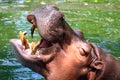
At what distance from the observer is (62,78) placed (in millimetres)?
4008

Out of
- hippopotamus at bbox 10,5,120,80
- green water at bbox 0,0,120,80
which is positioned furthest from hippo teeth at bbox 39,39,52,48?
green water at bbox 0,0,120,80

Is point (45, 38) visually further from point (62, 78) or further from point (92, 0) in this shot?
point (92, 0)

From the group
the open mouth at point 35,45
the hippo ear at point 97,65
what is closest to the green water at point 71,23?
the open mouth at point 35,45

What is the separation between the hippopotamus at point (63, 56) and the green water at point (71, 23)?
2737 mm

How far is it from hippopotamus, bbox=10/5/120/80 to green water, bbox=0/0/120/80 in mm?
2737

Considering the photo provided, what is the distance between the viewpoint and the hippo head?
395cm

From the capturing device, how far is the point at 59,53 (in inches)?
158

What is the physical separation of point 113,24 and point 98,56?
21.1ft

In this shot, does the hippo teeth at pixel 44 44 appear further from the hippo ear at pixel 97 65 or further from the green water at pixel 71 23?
the green water at pixel 71 23

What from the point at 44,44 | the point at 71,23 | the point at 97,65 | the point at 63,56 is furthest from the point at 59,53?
the point at 71,23

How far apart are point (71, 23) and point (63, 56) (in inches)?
239

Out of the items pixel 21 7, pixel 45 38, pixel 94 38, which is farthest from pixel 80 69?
pixel 21 7

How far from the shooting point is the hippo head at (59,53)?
3945 millimetres

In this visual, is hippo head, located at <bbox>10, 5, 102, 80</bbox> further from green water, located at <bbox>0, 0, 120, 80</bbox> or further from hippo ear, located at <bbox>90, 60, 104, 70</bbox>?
green water, located at <bbox>0, 0, 120, 80</bbox>
